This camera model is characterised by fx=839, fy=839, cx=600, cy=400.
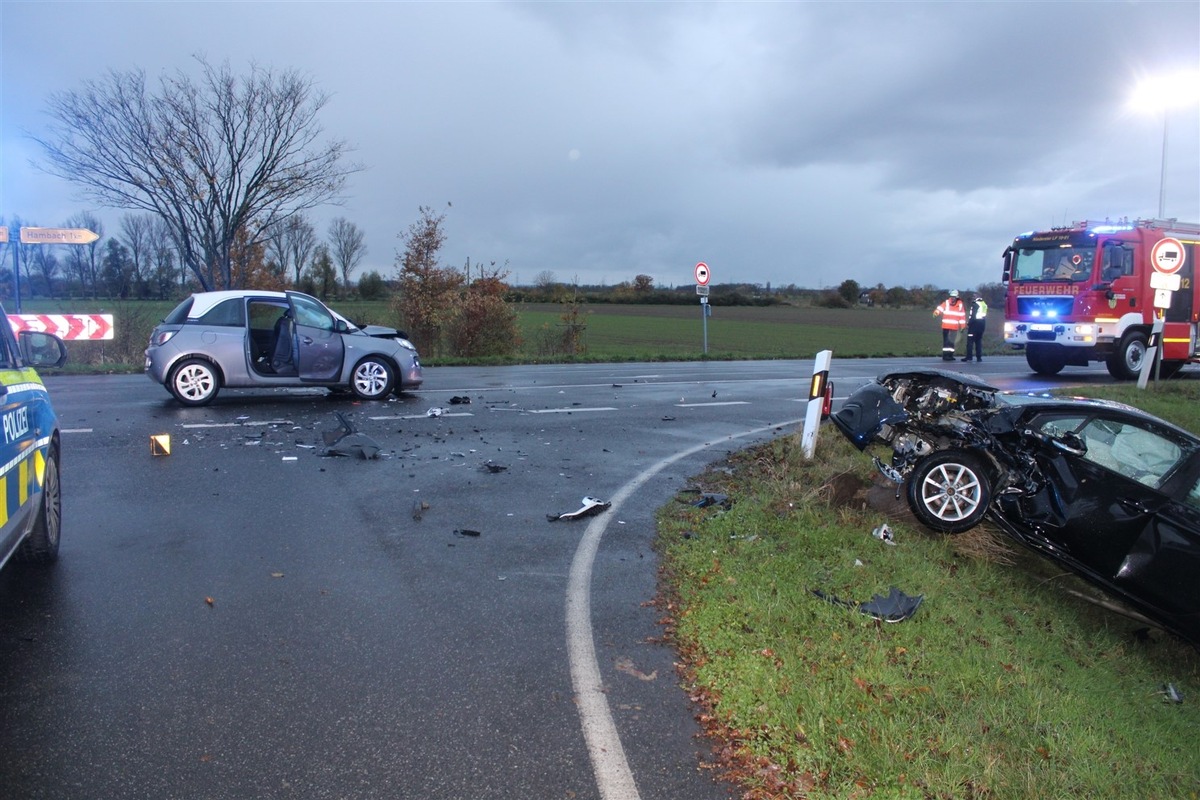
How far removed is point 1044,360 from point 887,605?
682 inches

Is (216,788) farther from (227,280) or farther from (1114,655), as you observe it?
(227,280)

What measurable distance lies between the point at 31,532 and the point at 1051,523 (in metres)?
7.18

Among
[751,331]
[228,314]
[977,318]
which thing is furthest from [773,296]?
[228,314]

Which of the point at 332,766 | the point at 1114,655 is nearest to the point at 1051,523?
the point at 1114,655

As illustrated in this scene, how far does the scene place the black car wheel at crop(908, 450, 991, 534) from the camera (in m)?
6.73

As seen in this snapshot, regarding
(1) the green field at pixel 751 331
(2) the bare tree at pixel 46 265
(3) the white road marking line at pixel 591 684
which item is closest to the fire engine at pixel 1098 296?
(1) the green field at pixel 751 331

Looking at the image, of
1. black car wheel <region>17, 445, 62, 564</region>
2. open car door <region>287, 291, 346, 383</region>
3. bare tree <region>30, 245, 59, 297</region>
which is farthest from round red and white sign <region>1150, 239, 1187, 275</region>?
bare tree <region>30, 245, 59, 297</region>

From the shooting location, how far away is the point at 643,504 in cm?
754

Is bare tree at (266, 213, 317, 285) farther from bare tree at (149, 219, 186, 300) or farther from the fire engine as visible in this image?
the fire engine

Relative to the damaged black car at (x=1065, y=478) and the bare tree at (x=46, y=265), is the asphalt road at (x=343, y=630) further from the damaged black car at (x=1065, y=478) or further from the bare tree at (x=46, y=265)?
the bare tree at (x=46, y=265)

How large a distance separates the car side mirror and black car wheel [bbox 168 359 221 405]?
6811mm

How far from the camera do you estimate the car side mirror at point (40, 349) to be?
5285 mm

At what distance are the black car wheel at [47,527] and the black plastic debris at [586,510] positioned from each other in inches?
137

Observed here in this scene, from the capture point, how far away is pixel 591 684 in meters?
4.07
